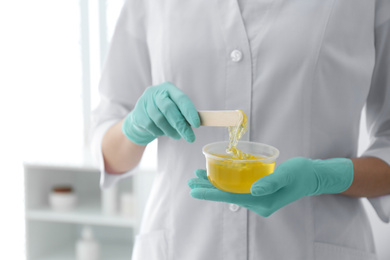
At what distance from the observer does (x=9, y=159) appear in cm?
257

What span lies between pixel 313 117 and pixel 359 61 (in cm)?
18

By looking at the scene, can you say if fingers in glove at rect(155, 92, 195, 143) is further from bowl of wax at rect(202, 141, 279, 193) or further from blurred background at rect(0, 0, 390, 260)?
blurred background at rect(0, 0, 390, 260)

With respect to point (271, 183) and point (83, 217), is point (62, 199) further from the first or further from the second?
point (271, 183)

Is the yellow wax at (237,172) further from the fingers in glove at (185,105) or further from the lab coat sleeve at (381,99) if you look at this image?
the lab coat sleeve at (381,99)

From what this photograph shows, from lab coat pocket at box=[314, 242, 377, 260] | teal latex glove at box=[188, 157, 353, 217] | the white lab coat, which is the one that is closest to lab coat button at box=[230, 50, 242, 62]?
the white lab coat

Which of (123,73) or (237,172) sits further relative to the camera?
(123,73)

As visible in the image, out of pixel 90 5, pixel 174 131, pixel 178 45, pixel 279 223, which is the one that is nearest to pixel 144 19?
pixel 178 45

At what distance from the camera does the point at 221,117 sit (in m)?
0.81

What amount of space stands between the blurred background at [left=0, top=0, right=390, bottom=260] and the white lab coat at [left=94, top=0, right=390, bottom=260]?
57.9 inches

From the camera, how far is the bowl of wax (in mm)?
759

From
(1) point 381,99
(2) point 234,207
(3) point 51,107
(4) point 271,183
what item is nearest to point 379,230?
(1) point 381,99

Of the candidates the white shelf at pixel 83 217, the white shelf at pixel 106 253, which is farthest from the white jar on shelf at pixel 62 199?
the white shelf at pixel 106 253

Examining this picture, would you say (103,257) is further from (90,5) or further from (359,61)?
(359,61)

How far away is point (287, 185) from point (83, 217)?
1668 millimetres
